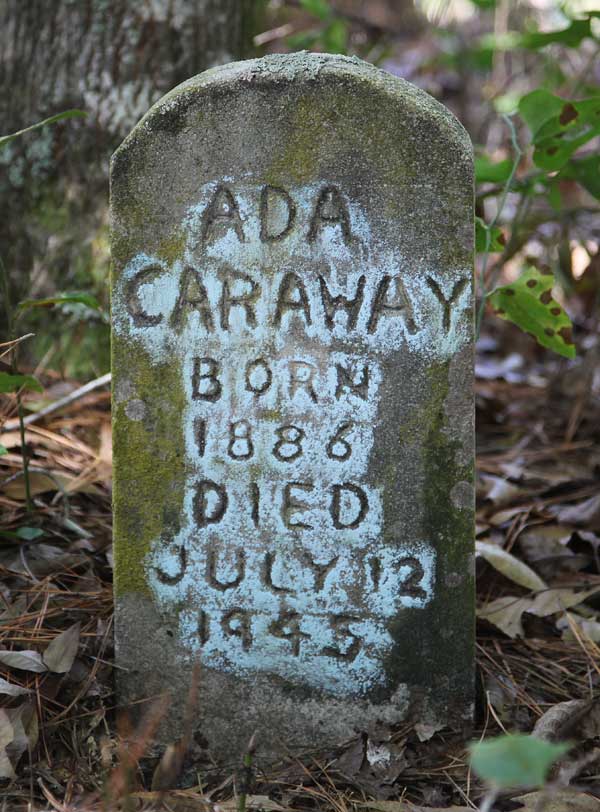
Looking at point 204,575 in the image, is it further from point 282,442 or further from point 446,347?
point 446,347

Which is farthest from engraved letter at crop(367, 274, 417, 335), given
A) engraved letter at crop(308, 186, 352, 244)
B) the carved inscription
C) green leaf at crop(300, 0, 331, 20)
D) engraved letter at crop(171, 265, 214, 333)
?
green leaf at crop(300, 0, 331, 20)

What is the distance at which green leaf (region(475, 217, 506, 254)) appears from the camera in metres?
2.15

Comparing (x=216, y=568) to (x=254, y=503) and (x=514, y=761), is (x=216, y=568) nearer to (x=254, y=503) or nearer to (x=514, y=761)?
(x=254, y=503)

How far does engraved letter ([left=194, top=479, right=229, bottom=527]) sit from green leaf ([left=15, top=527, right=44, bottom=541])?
583mm


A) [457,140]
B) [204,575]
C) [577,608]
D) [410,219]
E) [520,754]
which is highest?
[457,140]

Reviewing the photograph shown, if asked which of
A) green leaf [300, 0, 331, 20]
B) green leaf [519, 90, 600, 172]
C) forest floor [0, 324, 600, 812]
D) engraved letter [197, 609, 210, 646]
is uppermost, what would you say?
green leaf [300, 0, 331, 20]

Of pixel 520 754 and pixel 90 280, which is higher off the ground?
pixel 90 280

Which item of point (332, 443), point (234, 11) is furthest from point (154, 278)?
point (234, 11)

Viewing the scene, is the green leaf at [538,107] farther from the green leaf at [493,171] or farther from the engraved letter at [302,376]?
the engraved letter at [302,376]

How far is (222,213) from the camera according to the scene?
1.75 m

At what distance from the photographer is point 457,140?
5.55 feet

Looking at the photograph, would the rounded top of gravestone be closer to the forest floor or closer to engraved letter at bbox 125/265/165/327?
engraved letter at bbox 125/265/165/327

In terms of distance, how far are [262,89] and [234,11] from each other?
4.96 feet

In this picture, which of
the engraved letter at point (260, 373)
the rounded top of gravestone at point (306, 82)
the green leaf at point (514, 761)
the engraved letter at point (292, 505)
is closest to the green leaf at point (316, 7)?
the rounded top of gravestone at point (306, 82)
